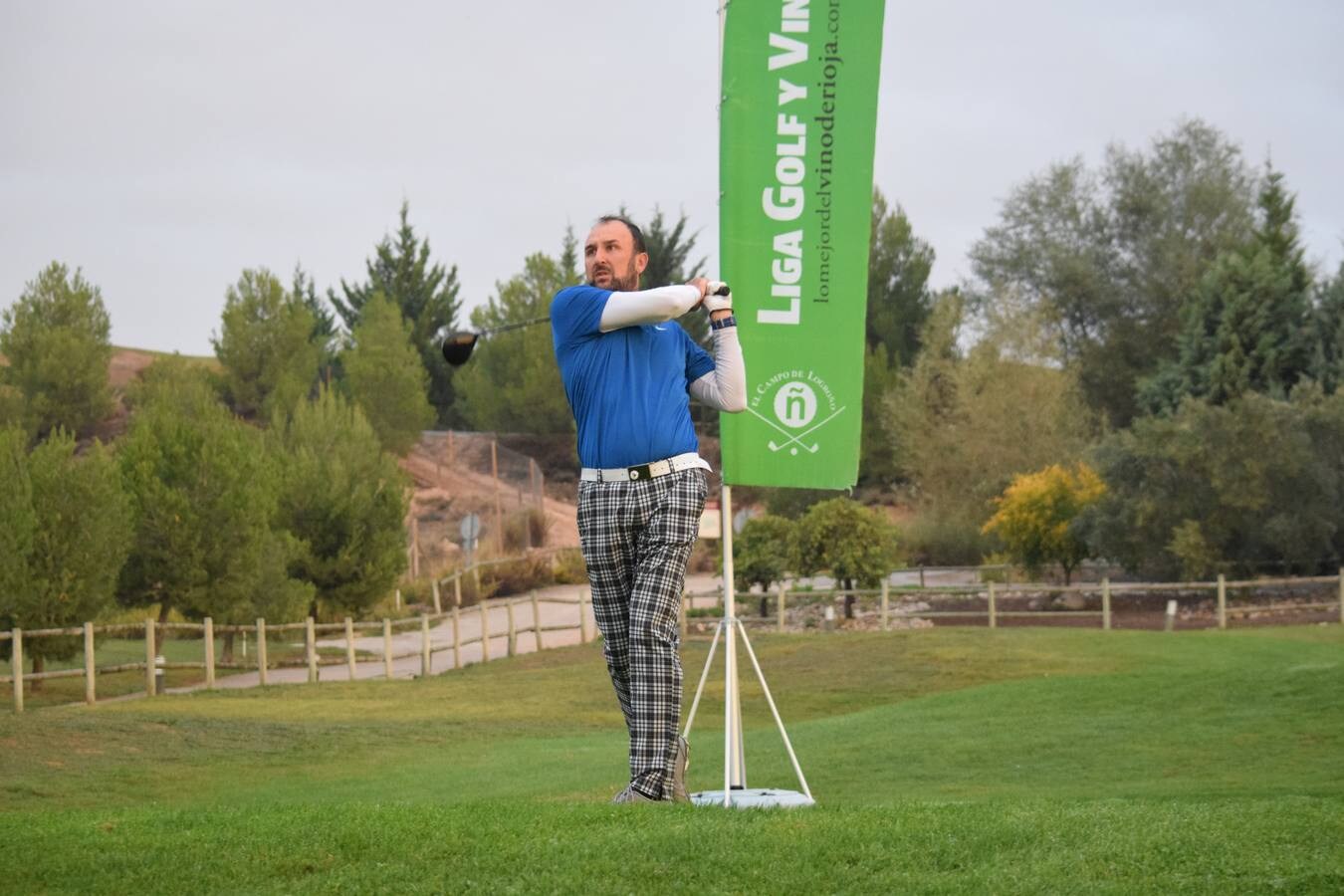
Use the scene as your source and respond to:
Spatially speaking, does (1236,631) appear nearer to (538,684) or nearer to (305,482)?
(538,684)

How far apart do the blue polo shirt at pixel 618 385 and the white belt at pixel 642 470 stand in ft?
Result: 0.06

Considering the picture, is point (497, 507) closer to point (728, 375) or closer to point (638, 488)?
point (728, 375)

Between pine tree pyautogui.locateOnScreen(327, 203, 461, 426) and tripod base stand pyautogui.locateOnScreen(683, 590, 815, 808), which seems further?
pine tree pyautogui.locateOnScreen(327, 203, 461, 426)

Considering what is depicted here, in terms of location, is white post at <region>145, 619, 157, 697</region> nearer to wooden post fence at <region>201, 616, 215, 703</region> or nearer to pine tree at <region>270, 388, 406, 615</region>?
wooden post fence at <region>201, 616, 215, 703</region>

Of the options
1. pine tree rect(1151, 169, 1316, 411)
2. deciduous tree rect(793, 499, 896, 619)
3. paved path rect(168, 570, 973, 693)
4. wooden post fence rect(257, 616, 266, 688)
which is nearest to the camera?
wooden post fence rect(257, 616, 266, 688)

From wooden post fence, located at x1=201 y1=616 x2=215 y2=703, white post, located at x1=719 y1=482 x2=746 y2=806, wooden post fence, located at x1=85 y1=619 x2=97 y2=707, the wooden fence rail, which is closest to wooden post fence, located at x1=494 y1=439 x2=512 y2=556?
the wooden fence rail

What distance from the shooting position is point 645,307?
5.73 m

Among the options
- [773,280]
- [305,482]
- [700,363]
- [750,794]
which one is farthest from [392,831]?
[305,482]

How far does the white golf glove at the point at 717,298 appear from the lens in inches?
242

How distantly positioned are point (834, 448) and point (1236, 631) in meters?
→ 21.2

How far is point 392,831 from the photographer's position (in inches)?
197

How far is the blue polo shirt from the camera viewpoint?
5.82m

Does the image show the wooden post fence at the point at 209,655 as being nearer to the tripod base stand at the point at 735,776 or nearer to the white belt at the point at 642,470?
the tripod base stand at the point at 735,776

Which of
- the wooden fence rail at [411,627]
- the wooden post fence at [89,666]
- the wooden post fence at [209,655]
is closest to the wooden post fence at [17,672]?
the wooden fence rail at [411,627]
